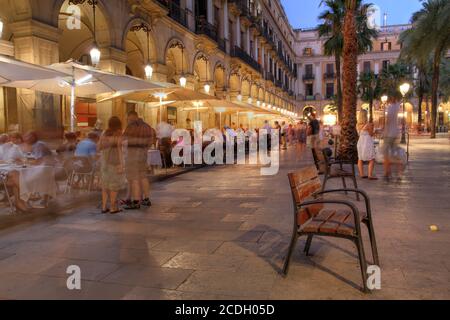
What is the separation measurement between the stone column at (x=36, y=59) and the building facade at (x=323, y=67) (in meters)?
57.4

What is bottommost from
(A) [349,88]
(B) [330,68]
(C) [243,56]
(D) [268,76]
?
(A) [349,88]

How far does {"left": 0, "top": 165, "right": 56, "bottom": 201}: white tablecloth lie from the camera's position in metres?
6.24

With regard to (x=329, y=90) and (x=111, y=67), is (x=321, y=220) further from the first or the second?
(x=329, y=90)

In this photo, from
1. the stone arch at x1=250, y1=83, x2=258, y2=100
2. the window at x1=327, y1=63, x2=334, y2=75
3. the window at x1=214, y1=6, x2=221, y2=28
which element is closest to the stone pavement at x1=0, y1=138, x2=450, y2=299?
the window at x1=214, y1=6, x2=221, y2=28

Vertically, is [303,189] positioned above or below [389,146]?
below

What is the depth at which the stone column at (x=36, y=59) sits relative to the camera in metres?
10.6

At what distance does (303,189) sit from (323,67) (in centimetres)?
6578

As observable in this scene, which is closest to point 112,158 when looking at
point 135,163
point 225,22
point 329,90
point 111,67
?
point 135,163

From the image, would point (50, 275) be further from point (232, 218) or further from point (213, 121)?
point (213, 121)

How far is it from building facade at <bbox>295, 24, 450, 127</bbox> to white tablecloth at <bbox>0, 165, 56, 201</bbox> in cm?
6149

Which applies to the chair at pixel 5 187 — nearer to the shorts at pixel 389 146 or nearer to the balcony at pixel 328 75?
the shorts at pixel 389 146

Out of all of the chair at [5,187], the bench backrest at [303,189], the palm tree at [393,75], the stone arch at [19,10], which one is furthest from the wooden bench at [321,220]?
the palm tree at [393,75]

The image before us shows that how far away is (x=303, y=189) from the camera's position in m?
3.78
